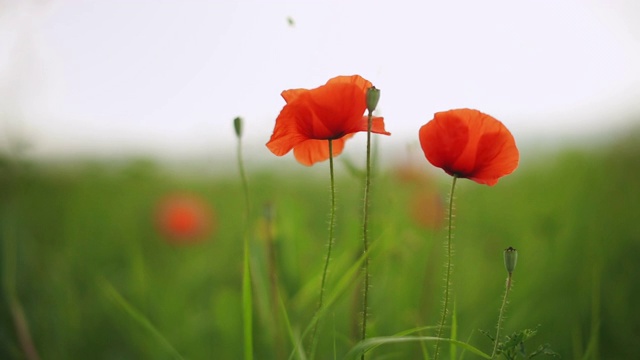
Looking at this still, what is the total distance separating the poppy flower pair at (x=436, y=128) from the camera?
0.80 meters

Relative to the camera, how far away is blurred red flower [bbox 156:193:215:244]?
2195 millimetres

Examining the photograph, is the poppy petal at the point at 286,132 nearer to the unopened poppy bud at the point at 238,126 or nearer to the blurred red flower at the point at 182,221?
the unopened poppy bud at the point at 238,126

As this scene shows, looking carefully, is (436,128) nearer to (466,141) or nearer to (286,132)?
(466,141)

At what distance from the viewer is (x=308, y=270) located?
1.89 metres

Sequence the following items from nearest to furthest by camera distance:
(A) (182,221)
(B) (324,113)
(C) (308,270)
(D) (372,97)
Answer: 1. (D) (372,97)
2. (B) (324,113)
3. (C) (308,270)
4. (A) (182,221)

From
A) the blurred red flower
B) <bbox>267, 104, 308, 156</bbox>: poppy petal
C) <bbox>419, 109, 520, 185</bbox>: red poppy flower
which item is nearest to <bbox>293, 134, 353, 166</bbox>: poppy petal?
<bbox>267, 104, 308, 156</bbox>: poppy petal

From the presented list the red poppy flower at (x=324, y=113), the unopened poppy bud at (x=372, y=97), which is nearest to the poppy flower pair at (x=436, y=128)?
the red poppy flower at (x=324, y=113)

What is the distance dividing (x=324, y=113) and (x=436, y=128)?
0.19 metres

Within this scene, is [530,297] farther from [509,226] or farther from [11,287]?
[11,287]

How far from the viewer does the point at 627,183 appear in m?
2.48

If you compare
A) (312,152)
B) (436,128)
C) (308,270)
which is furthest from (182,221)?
(436,128)

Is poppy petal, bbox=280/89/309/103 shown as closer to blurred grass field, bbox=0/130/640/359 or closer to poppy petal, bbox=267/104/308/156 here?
poppy petal, bbox=267/104/308/156

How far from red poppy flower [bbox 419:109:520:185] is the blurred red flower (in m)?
1.59

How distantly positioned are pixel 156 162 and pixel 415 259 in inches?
86.8
